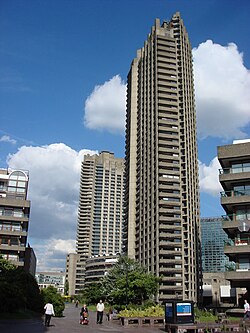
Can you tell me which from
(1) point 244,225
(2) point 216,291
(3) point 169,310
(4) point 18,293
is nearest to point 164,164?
(2) point 216,291

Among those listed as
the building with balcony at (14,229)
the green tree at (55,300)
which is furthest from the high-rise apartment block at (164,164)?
the green tree at (55,300)

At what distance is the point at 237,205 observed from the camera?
136 ft

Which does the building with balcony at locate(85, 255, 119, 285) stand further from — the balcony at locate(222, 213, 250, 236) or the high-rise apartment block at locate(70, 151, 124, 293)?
the balcony at locate(222, 213, 250, 236)

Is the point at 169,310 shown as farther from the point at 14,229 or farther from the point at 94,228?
the point at 94,228

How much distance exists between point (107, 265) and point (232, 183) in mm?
110572

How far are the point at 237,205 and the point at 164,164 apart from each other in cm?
6224

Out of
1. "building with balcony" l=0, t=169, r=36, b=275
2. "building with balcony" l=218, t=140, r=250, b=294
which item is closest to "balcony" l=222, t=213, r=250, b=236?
"building with balcony" l=218, t=140, r=250, b=294

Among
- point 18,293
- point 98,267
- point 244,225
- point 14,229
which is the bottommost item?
point 18,293

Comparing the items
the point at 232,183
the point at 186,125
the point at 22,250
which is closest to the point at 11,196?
the point at 22,250

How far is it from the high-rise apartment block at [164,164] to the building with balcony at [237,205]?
5244 cm

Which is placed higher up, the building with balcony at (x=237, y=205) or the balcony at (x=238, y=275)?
the building with balcony at (x=237, y=205)

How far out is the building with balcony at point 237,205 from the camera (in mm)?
39188

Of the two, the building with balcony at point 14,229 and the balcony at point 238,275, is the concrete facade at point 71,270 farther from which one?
the balcony at point 238,275

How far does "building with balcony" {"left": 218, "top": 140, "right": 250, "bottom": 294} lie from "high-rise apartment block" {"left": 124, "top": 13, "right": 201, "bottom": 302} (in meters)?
52.4
